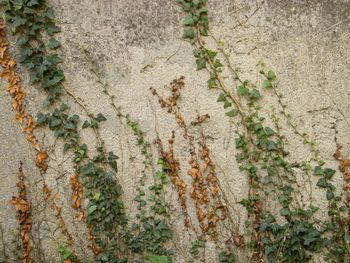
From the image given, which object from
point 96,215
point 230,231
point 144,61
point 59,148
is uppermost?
point 144,61

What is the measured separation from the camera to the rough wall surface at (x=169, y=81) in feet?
12.0

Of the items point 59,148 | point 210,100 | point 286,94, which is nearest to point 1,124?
point 59,148

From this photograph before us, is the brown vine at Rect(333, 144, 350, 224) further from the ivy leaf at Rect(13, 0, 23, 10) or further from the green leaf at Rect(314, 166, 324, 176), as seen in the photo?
the ivy leaf at Rect(13, 0, 23, 10)

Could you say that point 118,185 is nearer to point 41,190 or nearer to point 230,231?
point 41,190

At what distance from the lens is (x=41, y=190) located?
386 cm

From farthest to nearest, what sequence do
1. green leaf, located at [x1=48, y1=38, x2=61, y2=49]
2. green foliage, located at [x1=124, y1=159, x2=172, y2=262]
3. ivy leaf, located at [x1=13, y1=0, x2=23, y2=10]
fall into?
green foliage, located at [x1=124, y1=159, x2=172, y2=262], green leaf, located at [x1=48, y1=38, x2=61, y2=49], ivy leaf, located at [x1=13, y1=0, x2=23, y2=10]

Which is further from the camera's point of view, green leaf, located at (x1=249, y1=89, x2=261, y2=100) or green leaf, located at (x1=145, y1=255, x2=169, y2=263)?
green leaf, located at (x1=145, y1=255, x2=169, y2=263)

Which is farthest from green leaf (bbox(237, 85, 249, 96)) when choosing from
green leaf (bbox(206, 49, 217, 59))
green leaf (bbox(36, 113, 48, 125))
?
green leaf (bbox(36, 113, 48, 125))

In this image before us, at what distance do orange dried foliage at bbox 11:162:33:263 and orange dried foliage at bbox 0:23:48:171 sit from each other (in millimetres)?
185

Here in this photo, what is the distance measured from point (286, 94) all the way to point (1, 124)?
2171 millimetres

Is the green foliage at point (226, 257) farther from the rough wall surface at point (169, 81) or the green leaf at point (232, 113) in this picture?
the green leaf at point (232, 113)

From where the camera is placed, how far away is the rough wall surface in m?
3.66

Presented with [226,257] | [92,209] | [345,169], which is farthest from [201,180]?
[345,169]

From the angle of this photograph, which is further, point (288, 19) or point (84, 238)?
point (84, 238)
